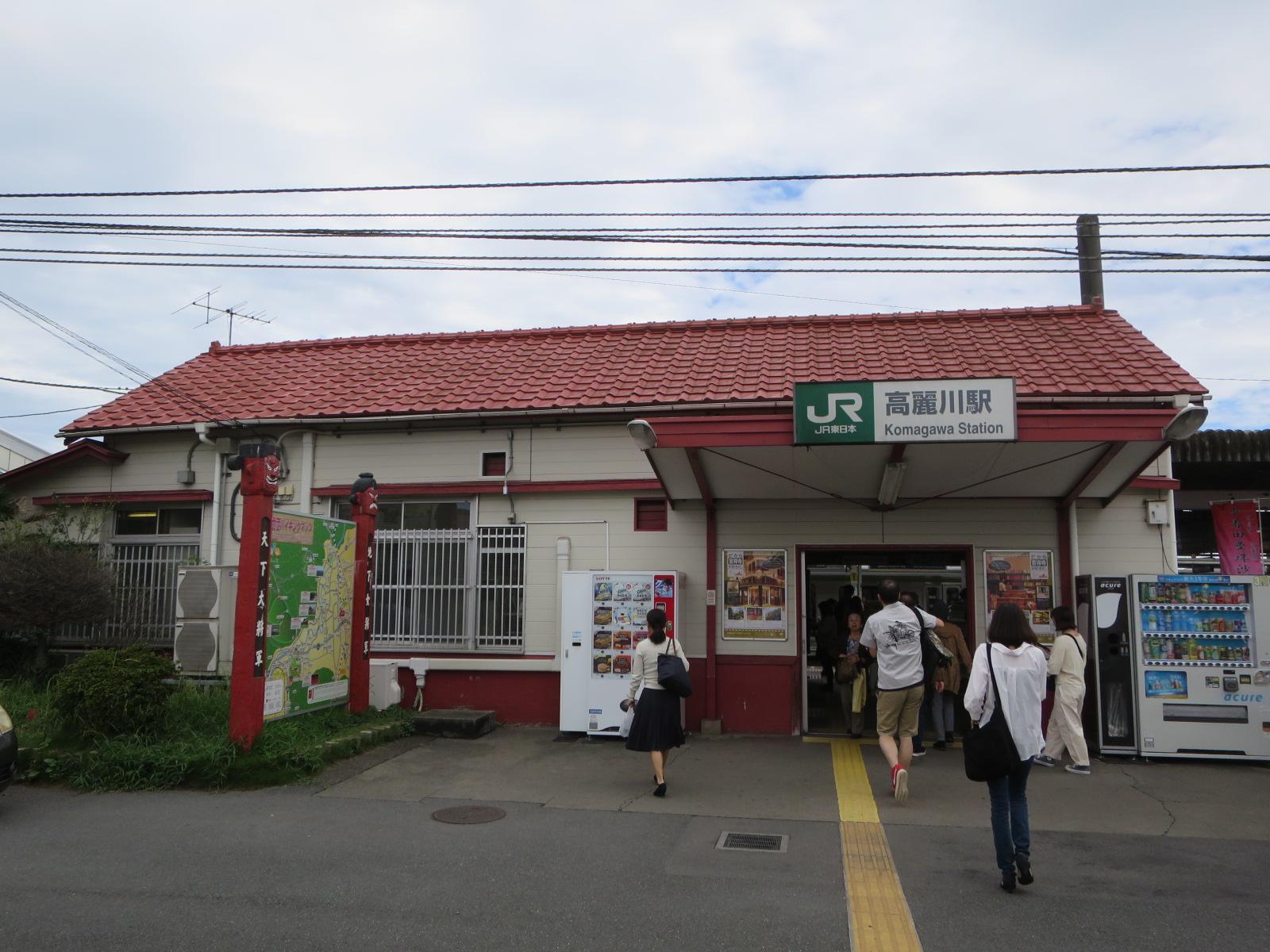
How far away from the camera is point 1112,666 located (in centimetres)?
948

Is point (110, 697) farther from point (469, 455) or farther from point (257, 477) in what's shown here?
point (469, 455)

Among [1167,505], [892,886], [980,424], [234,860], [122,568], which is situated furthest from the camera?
[122,568]

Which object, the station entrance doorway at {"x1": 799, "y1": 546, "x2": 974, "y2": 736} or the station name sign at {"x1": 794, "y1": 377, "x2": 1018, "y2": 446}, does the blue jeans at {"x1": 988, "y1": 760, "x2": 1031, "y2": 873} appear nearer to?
the station name sign at {"x1": 794, "y1": 377, "x2": 1018, "y2": 446}

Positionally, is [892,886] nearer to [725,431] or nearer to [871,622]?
[871,622]

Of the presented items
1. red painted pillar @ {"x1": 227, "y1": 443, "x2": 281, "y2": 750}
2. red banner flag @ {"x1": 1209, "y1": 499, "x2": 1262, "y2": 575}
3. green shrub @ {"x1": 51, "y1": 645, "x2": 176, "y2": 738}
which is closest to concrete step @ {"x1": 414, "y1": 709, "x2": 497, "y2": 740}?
red painted pillar @ {"x1": 227, "y1": 443, "x2": 281, "y2": 750}

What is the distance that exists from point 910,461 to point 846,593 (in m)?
3.88

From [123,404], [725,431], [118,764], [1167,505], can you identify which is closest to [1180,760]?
[1167,505]

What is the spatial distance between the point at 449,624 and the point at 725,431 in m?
4.93

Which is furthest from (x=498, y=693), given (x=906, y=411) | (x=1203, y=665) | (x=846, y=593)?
(x=1203, y=665)

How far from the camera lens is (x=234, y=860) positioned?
6133mm

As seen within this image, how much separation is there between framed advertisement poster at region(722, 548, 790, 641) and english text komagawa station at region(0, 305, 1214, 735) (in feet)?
0.09

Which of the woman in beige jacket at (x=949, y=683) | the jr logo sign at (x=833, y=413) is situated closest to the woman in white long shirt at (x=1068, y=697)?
the woman in beige jacket at (x=949, y=683)

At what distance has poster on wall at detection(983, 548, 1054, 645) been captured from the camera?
34.1 ft

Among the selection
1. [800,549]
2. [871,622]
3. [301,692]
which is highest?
[800,549]
